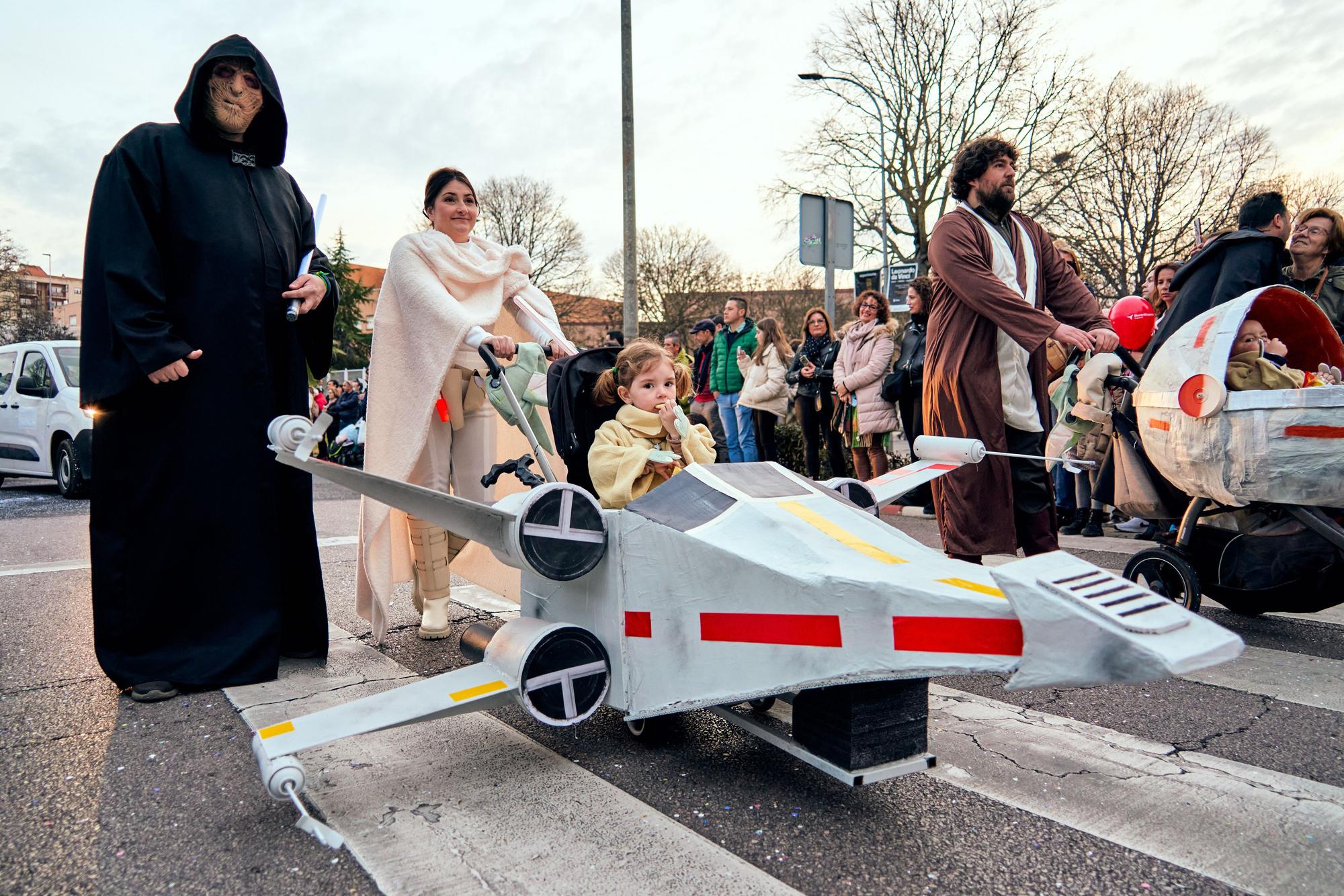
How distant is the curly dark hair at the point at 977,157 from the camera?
404cm

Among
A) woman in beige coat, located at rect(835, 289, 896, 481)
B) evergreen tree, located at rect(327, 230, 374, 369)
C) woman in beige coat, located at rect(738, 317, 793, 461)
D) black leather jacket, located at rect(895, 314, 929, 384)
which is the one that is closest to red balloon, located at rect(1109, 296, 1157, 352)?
black leather jacket, located at rect(895, 314, 929, 384)

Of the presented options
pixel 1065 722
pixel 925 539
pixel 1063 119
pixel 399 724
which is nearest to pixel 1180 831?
pixel 1065 722

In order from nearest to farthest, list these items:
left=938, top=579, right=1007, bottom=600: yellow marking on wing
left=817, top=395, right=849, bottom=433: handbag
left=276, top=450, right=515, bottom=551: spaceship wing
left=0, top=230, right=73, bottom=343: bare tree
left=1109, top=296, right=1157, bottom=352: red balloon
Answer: left=938, top=579, right=1007, bottom=600: yellow marking on wing → left=276, top=450, right=515, bottom=551: spaceship wing → left=1109, top=296, right=1157, bottom=352: red balloon → left=817, top=395, right=849, bottom=433: handbag → left=0, top=230, right=73, bottom=343: bare tree

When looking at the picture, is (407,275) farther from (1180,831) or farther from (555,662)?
(1180,831)

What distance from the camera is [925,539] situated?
6.65 metres

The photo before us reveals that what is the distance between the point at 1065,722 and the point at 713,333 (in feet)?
28.4

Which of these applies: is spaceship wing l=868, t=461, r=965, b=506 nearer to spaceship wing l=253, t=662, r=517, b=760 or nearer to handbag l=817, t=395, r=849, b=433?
spaceship wing l=253, t=662, r=517, b=760

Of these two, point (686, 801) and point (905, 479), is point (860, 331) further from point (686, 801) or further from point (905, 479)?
point (686, 801)

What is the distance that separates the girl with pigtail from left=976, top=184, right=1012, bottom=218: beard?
1.90 m

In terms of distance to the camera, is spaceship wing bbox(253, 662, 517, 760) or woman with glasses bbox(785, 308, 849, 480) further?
woman with glasses bbox(785, 308, 849, 480)

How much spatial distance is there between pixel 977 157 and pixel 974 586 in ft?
9.42

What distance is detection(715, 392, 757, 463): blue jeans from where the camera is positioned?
10117 millimetres

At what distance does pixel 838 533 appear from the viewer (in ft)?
6.89

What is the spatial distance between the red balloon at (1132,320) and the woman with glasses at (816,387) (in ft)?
13.1
